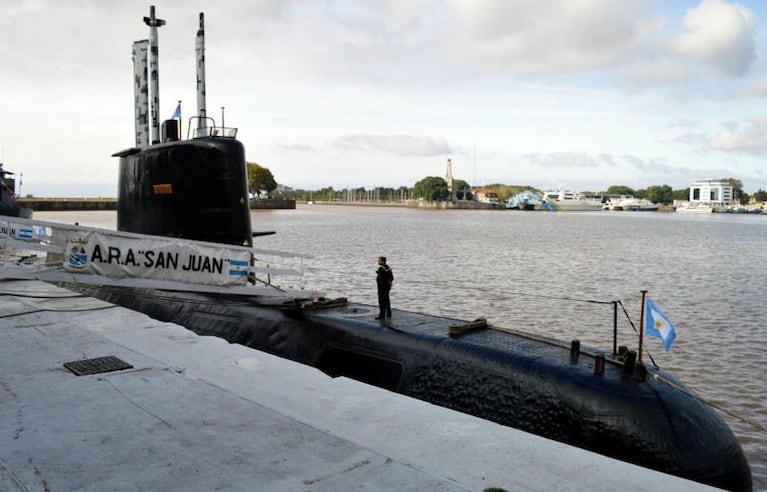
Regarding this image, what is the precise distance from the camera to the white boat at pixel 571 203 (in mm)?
177450

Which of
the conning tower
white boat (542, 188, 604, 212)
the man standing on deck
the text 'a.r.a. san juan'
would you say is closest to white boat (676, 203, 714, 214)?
white boat (542, 188, 604, 212)

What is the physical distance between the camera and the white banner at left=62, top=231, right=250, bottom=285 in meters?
10.5

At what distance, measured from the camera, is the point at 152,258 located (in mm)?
10664

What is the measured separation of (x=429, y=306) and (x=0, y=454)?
1499 cm

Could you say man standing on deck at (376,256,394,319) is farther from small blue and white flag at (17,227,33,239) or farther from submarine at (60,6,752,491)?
small blue and white flag at (17,227,33,239)

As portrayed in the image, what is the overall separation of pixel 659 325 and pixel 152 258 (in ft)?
26.2

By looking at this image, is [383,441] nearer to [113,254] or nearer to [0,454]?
[0,454]

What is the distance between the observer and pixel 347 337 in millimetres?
8562

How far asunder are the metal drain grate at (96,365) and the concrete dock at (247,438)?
0.11m

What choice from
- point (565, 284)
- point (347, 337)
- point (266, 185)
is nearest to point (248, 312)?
point (347, 337)

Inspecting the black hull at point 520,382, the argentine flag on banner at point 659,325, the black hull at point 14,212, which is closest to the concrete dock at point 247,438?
the black hull at point 520,382

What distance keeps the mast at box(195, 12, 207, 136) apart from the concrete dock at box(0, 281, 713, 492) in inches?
282

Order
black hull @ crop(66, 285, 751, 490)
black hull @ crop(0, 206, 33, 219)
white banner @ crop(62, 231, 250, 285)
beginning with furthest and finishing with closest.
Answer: black hull @ crop(0, 206, 33, 219), white banner @ crop(62, 231, 250, 285), black hull @ crop(66, 285, 751, 490)

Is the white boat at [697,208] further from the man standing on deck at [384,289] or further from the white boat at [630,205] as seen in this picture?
the man standing on deck at [384,289]
